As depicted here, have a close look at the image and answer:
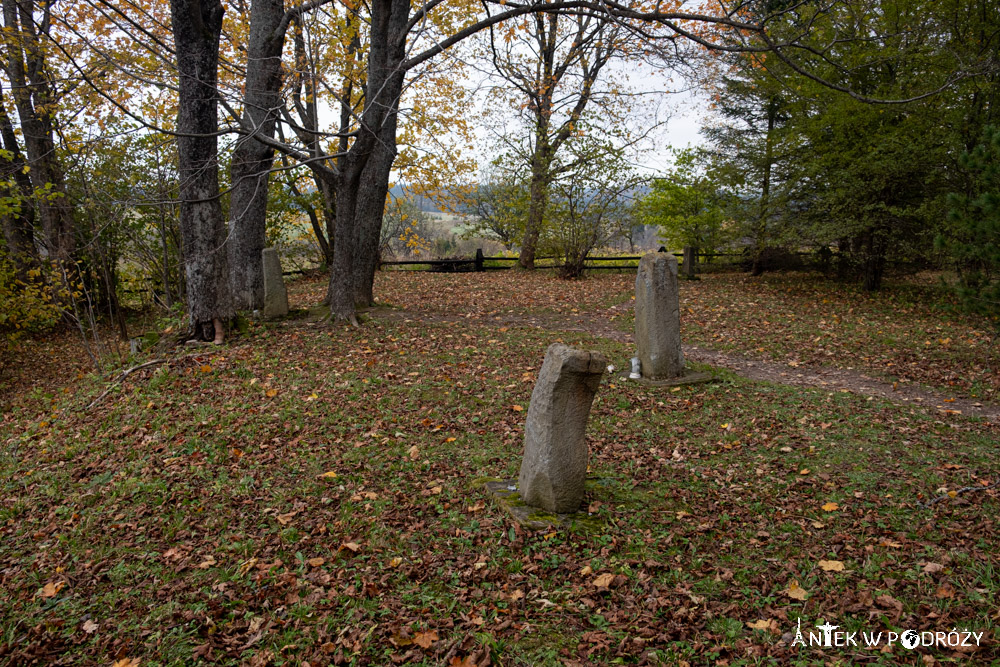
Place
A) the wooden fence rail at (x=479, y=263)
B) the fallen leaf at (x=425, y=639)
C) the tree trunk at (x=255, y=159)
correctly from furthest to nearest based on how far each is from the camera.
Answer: the wooden fence rail at (x=479, y=263)
the tree trunk at (x=255, y=159)
the fallen leaf at (x=425, y=639)

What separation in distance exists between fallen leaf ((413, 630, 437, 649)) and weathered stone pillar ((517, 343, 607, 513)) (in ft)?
5.08

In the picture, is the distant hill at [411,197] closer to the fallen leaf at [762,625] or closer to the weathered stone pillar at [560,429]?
the weathered stone pillar at [560,429]

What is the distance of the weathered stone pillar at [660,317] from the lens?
8.21 metres

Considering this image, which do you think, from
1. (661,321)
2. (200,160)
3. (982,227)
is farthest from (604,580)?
(200,160)

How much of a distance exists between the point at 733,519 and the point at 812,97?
1469 centimetres

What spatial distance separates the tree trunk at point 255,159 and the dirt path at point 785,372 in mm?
2544

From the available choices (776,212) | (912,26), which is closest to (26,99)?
(776,212)

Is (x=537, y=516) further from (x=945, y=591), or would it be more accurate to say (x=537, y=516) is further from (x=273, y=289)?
(x=273, y=289)

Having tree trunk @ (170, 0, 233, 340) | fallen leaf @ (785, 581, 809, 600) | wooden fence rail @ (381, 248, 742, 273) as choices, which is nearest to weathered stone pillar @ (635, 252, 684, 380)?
fallen leaf @ (785, 581, 809, 600)

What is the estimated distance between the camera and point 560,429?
4.56 meters

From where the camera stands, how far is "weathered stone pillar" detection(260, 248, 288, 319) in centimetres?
1105

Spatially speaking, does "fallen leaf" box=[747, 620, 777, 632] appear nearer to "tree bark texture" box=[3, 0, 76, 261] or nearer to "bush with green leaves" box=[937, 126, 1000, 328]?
"bush with green leaves" box=[937, 126, 1000, 328]

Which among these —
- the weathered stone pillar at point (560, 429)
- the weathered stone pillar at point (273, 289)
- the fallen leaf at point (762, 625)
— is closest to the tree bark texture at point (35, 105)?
the weathered stone pillar at point (273, 289)

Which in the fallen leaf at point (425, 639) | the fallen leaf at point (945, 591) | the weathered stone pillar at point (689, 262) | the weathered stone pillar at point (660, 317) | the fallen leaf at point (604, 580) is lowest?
the fallen leaf at point (425, 639)
